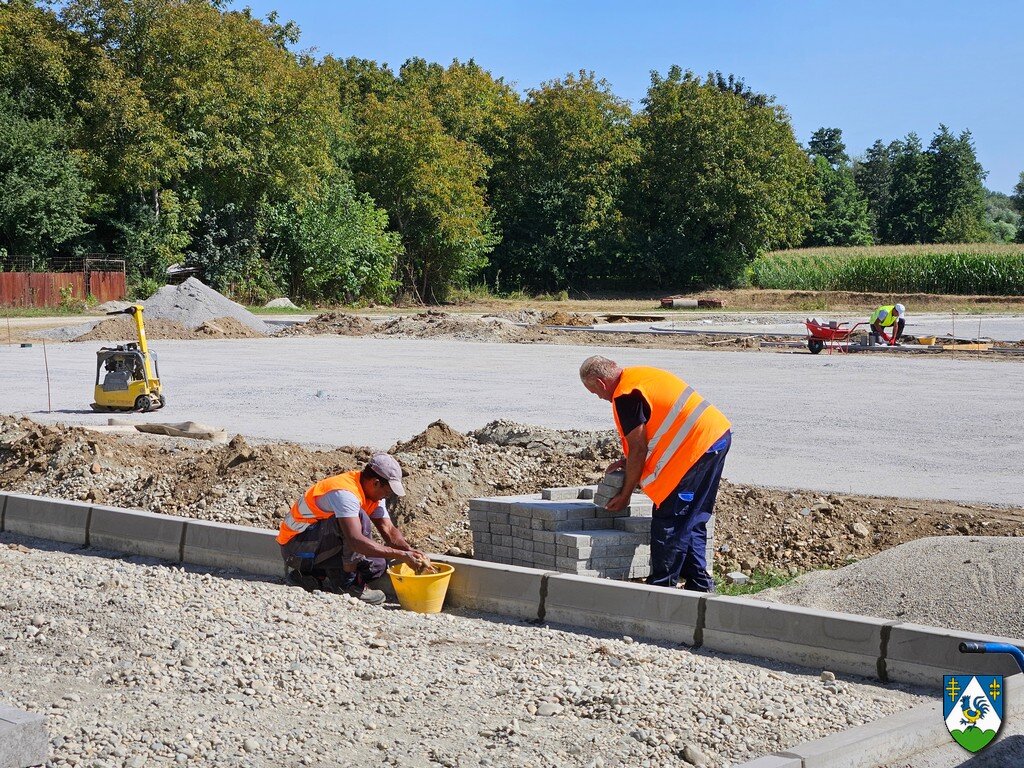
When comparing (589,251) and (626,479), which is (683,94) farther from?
(626,479)

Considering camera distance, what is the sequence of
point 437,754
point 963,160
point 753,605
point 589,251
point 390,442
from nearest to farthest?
point 437,754 < point 753,605 < point 390,442 < point 589,251 < point 963,160

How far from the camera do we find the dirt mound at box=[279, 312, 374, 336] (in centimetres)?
3328

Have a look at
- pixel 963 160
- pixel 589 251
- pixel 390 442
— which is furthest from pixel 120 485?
pixel 963 160

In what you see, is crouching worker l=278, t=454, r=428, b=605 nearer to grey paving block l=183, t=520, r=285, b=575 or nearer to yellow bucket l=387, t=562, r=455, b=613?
→ yellow bucket l=387, t=562, r=455, b=613

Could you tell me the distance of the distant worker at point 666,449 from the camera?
6766 millimetres

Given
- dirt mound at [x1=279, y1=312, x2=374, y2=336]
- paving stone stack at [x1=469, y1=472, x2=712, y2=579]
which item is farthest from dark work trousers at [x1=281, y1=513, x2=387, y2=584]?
dirt mound at [x1=279, y1=312, x2=374, y2=336]

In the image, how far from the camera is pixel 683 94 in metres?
63.9

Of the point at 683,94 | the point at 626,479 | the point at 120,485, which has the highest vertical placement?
the point at 683,94

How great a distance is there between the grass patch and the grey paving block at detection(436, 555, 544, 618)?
1.36m

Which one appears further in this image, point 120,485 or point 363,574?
point 120,485

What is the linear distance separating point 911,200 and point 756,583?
3512 inches

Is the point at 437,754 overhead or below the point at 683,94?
below

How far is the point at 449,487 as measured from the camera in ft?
30.4

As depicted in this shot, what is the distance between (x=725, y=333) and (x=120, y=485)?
81.4ft
